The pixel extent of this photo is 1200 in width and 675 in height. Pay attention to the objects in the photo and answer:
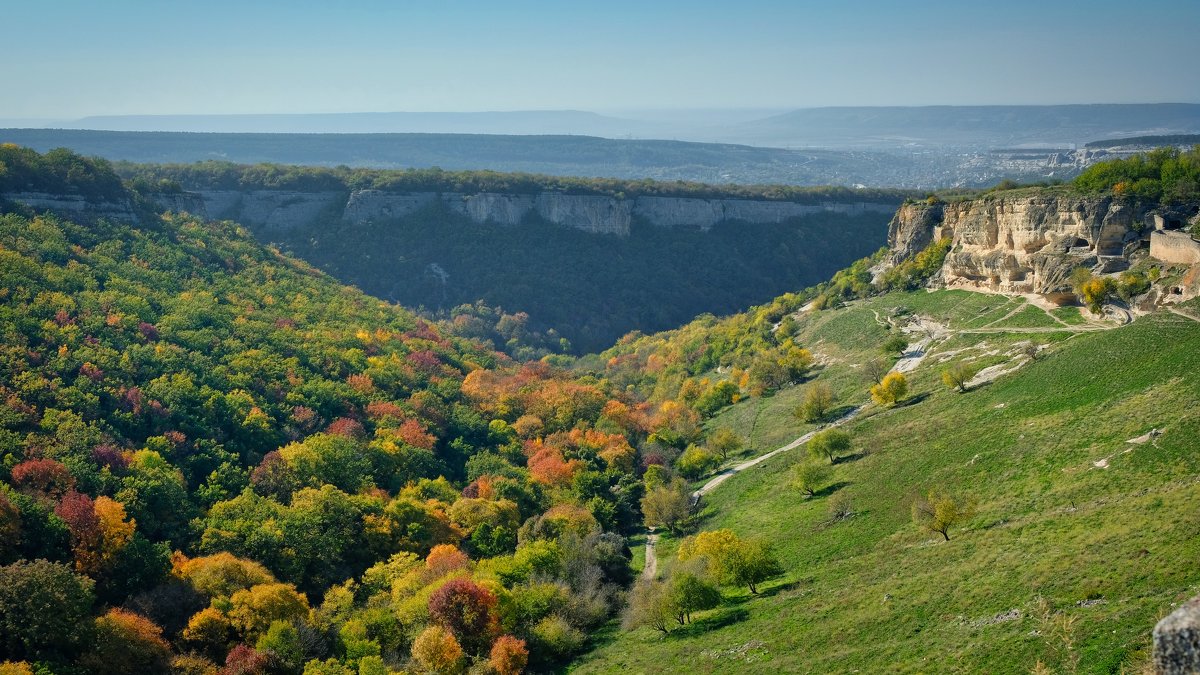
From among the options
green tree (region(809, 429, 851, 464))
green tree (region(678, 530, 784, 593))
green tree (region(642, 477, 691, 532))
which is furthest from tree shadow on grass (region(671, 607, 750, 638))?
green tree (region(809, 429, 851, 464))

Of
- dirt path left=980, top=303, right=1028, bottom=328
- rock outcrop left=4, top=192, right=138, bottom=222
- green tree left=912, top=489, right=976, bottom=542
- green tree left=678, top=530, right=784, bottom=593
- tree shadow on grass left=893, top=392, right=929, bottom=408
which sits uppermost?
rock outcrop left=4, top=192, right=138, bottom=222

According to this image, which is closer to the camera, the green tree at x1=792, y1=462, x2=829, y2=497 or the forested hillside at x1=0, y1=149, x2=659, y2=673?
the forested hillside at x1=0, y1=149, x2=659, y2=673

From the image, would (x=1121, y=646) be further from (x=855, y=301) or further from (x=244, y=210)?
(x=244, y=210)

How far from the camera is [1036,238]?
5341 cm

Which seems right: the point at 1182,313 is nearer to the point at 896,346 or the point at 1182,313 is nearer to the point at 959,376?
the point at 959,376

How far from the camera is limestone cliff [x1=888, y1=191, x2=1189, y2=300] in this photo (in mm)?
48500

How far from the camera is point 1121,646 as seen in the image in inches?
768

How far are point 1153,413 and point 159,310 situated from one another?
53.4 m

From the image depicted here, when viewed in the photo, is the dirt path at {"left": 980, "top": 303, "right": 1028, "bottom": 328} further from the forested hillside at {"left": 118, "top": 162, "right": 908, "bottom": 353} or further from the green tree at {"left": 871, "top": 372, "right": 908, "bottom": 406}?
the forested hillside at {"left": 118, "top": 162, "right": 908, "bottom": 353}

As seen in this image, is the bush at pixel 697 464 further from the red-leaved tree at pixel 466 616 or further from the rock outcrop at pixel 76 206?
the rock outcrop at pixel 76 206

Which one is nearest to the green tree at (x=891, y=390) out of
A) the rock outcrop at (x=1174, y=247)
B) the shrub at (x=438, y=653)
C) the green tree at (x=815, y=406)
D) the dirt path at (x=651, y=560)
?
the green tree at (x=815, y=406)

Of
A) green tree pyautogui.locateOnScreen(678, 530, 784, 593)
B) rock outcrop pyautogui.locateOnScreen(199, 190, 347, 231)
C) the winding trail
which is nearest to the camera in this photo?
green tree pyautogui.locateOnScreen(678, 530, 784, 593)

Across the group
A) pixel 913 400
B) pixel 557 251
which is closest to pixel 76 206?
pixel 557 251

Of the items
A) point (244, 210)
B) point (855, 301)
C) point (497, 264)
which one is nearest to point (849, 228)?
point (497, 264)
